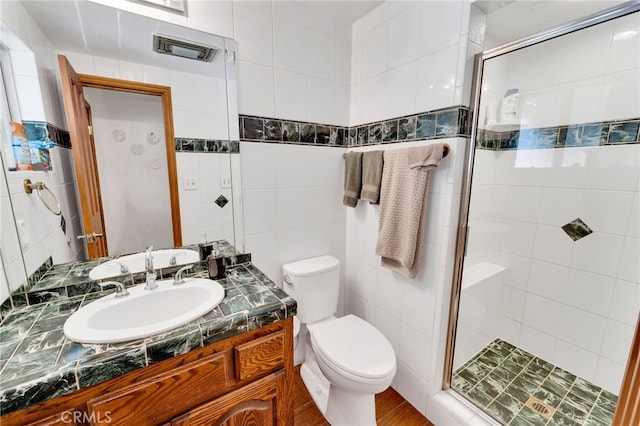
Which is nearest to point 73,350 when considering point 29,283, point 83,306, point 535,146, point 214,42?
point 83,306

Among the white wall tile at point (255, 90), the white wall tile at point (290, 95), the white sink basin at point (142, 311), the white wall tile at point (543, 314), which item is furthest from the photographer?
the white wall tile at point (543, 314)

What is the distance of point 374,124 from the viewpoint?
1593mm

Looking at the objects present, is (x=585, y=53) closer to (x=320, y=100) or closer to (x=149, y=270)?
(x=320, y=100)

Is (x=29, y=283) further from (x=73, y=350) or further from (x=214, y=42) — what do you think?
(x=214, y=42)

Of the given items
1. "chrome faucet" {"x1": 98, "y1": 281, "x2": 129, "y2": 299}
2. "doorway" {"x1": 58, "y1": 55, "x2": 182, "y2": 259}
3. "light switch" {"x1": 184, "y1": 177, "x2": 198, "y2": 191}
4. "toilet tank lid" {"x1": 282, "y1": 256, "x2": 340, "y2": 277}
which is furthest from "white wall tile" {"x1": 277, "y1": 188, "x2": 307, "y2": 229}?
"chrome faucet" {"x1": 98, "y1": 281, "x2": 129, "y2": 299}

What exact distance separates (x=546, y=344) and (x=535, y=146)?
51.2 inches

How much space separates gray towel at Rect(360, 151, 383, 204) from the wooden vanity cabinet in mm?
883

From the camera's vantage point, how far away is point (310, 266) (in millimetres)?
1598

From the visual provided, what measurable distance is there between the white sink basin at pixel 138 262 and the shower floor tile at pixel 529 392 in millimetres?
1579

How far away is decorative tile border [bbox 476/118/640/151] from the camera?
134 centimetres

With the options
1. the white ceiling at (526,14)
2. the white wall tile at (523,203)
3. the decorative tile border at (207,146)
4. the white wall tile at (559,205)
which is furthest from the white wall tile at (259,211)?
the white wall tile at (559,205)

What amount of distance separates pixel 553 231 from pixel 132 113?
2.38 m

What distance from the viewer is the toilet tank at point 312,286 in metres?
1.55

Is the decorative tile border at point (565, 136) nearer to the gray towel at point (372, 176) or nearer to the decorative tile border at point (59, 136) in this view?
the gray towel at point (372, 176)
